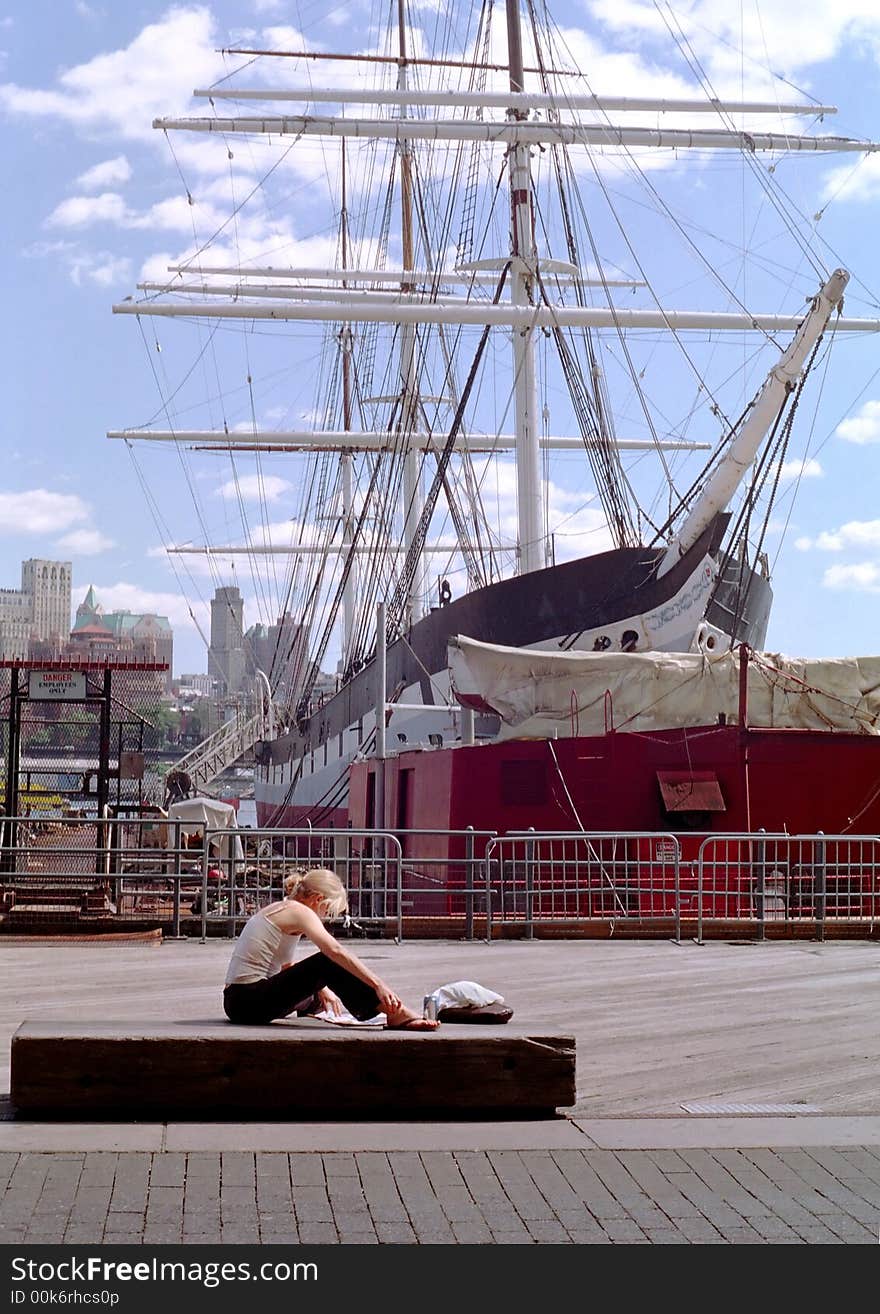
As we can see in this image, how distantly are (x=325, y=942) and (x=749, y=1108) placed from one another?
195cm

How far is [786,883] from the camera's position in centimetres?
1500

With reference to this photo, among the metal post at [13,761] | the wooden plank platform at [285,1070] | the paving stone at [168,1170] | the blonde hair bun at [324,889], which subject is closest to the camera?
the paving stone at [168,1170]

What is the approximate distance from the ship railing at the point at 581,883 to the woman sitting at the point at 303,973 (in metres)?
6.87

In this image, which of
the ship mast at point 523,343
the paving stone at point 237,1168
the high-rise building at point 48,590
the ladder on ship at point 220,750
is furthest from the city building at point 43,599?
the paving stone at point 237,1168

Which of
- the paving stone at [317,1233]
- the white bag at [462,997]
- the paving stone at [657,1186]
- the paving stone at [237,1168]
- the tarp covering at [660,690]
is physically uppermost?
the tarp covering at [660,690]

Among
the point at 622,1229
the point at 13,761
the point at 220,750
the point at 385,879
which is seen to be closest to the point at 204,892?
the point at 385,879

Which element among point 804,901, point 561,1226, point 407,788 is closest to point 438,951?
point 804,901

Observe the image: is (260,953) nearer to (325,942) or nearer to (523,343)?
(325,942)

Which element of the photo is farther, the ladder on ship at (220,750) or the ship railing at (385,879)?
the ladder on ship at (220,750)

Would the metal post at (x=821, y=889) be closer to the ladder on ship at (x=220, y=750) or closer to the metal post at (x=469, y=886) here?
the metal post at (x=469, y=886)

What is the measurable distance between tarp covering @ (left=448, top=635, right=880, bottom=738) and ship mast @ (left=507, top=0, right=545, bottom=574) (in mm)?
11446

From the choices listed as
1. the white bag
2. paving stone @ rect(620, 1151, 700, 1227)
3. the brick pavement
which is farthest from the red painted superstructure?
the brick pavement

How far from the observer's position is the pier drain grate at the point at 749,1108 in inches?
265

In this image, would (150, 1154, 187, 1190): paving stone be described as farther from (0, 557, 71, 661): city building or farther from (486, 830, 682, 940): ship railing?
(0, 557, 71, 661): city building
